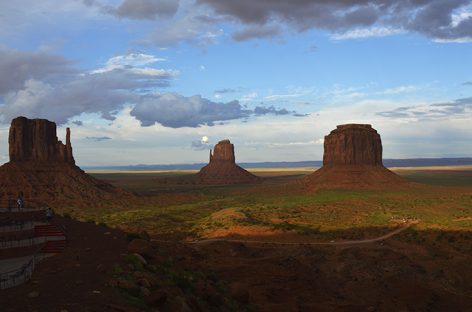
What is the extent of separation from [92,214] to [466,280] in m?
55.8

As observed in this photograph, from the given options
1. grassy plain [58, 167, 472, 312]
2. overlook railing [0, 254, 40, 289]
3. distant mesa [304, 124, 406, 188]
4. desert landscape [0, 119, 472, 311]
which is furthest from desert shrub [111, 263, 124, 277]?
distant mesa [304, 124, 406, 188]

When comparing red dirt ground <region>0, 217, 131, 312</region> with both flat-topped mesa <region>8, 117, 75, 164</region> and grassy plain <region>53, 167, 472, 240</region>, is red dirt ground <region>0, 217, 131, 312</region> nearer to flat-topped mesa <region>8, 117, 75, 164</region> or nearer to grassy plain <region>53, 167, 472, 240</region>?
grassy plain <region>53, 167, 472, 240</region>

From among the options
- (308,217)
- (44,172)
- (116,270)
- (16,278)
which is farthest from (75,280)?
(44,172)

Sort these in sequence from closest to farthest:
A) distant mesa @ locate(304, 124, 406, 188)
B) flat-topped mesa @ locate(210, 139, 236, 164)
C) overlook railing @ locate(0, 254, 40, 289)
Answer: overlook railing @ locate(0, 254, 40, 289) → distant mesa @ locate(304, 124, 406, 188) → flat-topped mesa @ locate(210, 139, 236, 164)

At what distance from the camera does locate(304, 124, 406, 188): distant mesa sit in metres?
111

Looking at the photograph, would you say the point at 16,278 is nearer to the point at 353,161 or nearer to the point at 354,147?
the point at 353,161

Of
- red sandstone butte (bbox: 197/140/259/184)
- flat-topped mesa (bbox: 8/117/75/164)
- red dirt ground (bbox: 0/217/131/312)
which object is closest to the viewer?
red dirt ground (bbox: 0/217/131/312)

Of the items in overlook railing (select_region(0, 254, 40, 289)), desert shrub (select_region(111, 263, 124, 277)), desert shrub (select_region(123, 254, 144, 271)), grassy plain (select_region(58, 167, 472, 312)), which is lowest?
grassy plain (select_region(58, 167, 472, 312))

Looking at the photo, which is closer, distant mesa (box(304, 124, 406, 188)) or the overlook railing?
the overlook railing

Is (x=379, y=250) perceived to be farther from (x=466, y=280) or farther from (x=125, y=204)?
(x=125, y=204)

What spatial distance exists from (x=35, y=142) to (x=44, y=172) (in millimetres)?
7111

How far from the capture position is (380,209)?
71375mm

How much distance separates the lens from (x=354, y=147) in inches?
4619

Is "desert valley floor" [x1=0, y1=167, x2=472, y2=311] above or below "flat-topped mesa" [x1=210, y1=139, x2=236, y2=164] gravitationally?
below
